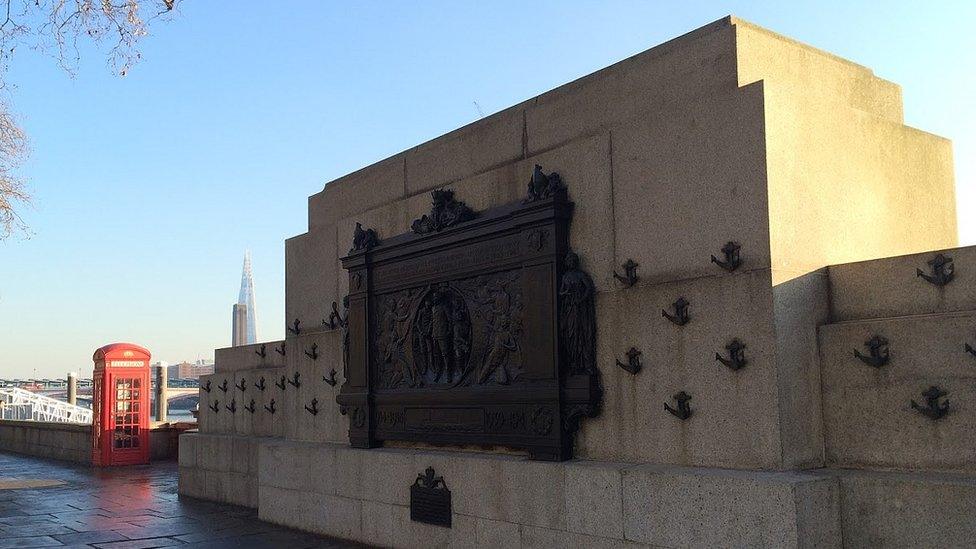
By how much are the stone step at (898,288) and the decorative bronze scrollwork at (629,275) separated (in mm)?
1345

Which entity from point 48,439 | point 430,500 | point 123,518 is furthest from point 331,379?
point 48,439

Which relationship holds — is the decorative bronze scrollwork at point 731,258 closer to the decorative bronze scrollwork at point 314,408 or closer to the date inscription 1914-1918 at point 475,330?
the date inscription 1914-1918 at point 475,330

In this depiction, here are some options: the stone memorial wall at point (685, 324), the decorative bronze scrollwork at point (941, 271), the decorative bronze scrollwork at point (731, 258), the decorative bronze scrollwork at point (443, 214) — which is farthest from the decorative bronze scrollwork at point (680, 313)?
the decorative bronze scrollwork at point (443, 214)

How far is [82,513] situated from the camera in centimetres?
1202

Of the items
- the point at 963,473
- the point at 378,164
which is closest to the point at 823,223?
the point at 963,473

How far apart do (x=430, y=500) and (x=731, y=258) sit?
3.82 metres

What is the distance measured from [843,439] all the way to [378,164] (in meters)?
5.88

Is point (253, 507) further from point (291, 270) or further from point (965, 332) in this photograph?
point (965, 332)

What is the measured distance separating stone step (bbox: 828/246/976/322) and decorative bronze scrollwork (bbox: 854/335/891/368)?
0.23 meters

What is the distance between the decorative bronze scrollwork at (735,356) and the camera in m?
5.89

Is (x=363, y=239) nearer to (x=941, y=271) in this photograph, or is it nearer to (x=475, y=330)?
(x=475, y=330)

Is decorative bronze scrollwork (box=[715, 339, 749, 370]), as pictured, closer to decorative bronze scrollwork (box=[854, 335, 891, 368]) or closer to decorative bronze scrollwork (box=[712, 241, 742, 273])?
decorative bronze scrollwork (box=[712, 241, 742, 273])

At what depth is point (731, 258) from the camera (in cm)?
600

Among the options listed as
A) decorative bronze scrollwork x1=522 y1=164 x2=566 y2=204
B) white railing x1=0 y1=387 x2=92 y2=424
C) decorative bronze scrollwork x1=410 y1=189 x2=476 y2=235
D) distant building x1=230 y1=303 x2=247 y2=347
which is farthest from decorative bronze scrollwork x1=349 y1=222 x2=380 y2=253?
distant building x1=230 y1=303 x2=247 y2=347
